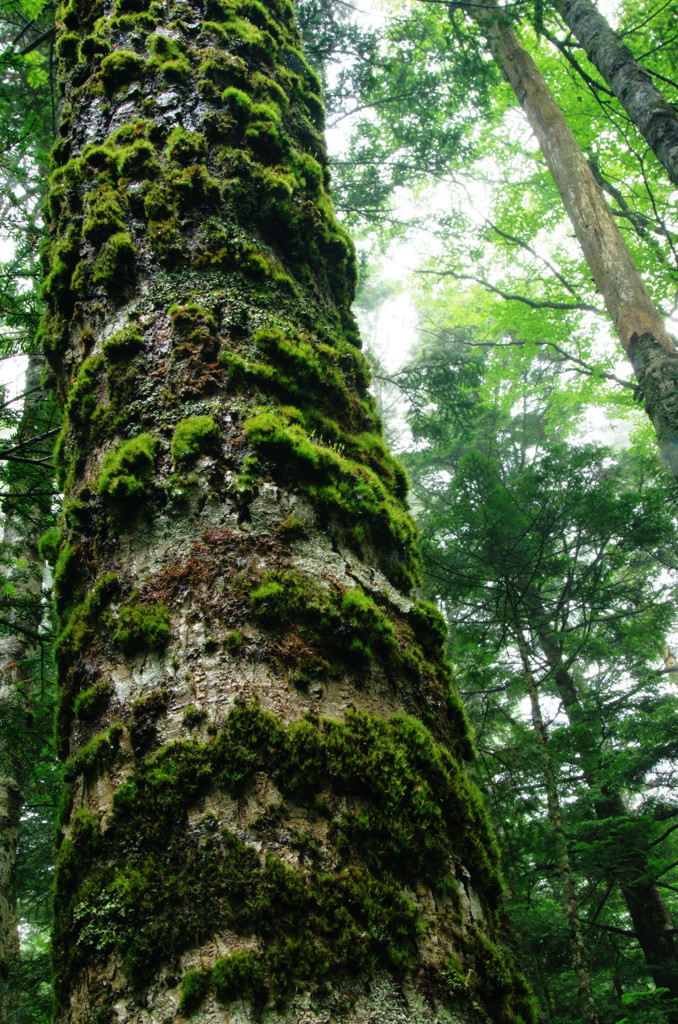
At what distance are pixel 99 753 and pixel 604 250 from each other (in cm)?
781

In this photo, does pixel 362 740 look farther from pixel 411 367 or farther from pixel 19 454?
pixel 411 367

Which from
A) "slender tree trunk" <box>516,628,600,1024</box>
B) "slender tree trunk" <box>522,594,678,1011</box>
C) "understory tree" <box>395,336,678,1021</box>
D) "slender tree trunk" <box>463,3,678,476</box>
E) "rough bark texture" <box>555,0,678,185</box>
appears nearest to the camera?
"slender tree trunk" <box>516,628,600,1024</box>

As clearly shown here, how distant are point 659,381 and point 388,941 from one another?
251 inches

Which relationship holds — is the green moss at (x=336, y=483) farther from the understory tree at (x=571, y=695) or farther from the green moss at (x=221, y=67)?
the understory tree at (x=571, y=695)

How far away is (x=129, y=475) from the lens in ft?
4.81

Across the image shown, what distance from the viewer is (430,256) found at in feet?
50.4

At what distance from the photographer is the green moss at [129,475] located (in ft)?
4.76

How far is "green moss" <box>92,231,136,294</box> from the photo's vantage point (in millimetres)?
1777

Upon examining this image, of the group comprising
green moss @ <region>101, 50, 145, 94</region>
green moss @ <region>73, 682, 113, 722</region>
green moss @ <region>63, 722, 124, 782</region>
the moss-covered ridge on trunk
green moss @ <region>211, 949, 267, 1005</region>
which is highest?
green moss @ <region>101, 50, 145, 94</region>

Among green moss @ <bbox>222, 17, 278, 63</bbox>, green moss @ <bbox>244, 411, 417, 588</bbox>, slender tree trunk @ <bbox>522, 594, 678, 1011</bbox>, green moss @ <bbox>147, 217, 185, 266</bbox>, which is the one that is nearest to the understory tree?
slender tree trunk @ <bbox>522, 594, 678, 1011</bbox>

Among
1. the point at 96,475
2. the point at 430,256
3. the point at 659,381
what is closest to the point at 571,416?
the point at 430,256

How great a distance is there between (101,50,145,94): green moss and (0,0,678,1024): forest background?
152 centimetres

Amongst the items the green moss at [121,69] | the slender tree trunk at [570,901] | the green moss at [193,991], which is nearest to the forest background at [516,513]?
the slender tree trunk at [570,901]

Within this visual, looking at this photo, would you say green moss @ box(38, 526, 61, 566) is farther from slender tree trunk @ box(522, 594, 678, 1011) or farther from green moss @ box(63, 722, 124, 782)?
slender tree trunk @ box(522, 594, 678, 1011)
